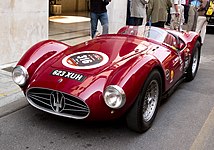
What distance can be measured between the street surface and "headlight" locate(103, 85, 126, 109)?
18.5 inches

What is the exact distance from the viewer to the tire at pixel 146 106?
136 inches

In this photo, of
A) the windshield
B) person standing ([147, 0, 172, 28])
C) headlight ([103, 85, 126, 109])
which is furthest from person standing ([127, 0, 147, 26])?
headlight ([103, 85, 126, 109])

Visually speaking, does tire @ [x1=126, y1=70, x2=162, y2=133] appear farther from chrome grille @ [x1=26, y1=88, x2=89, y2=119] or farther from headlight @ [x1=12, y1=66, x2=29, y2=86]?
headlight @ [x1=12, y1=66, x2=29, y2=86]

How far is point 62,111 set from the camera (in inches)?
135

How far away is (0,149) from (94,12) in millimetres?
4669

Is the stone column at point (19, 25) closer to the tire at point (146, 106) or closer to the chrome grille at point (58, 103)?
the chrome grille at point (58, 103)

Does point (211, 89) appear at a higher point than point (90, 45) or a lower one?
lower

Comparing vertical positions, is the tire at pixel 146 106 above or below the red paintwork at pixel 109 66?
below

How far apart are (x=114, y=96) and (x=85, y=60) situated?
2.52 feet

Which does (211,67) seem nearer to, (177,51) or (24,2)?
(177,51)

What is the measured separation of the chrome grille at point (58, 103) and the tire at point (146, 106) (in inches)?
20.9

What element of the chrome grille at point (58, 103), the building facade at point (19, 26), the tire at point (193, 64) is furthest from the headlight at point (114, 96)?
the building facade at point (19, 26)

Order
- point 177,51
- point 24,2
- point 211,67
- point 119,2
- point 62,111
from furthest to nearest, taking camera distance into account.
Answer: point 119,2 → point 211,67 → point 24,2 → point 177,51 → point 62,111

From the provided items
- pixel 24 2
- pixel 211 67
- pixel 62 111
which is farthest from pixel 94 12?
pixel 62 111
